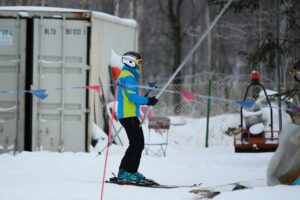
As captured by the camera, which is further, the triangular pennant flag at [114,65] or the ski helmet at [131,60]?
the triangular pennant flag at [114,65]

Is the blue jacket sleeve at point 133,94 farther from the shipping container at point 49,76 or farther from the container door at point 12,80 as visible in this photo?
the container door at point 12,80

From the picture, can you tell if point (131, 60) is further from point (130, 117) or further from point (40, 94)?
point (40, 94)

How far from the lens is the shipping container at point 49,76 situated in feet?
52.1

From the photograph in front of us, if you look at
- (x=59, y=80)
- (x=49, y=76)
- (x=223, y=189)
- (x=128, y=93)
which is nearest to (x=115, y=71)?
(x=59, y=80)

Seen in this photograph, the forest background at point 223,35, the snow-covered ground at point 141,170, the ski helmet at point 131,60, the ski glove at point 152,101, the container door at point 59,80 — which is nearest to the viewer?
the snow-covered ground at point 141,170

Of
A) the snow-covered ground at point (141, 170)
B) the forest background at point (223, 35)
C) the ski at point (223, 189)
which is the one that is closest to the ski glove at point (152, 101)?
the snow-covered ground at point (141, 170)

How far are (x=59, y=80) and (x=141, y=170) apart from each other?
13.2 ft

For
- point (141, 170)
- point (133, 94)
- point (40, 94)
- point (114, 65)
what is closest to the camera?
point (133, 94)

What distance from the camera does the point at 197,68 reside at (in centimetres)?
5772

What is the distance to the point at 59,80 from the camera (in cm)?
1590

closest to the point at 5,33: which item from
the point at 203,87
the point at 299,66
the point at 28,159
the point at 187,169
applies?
the point at 28,159

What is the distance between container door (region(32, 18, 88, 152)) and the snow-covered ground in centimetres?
61

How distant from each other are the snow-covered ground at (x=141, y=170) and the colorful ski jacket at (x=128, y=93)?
1157 mm

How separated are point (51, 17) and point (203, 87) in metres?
15.2
